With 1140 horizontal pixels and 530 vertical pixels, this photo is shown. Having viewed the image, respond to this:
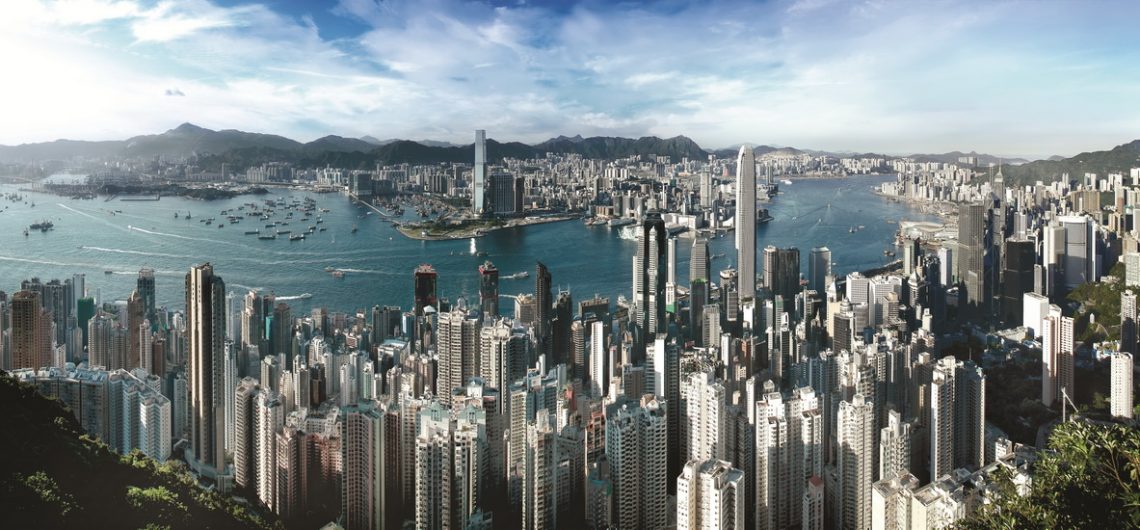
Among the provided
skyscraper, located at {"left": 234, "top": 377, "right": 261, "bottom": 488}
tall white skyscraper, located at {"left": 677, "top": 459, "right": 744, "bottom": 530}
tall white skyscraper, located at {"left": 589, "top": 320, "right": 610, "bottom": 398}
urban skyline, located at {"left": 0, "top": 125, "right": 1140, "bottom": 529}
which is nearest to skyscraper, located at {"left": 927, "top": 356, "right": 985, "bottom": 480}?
urban skyline, located at {"left": 0, "top": 125, "right": 1140, "bottom": 529}

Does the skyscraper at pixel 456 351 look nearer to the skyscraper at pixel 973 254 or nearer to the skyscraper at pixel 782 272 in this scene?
the skyscraper at pixel 782 272

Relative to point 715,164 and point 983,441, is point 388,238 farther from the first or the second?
point 983,441

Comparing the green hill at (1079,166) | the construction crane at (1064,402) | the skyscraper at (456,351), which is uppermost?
the green hill at (1079,166)

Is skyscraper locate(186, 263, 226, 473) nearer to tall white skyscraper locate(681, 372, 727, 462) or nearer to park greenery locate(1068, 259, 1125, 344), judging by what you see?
tall white skyscraper locate(681, 372, 727, 462)

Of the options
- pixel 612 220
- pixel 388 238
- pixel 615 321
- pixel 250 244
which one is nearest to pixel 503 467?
pixel 615 321

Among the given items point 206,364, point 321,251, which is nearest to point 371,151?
point 321,251

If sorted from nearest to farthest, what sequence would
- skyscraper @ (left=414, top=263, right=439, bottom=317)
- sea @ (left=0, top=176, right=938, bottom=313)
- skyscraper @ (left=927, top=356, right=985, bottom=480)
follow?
skyscraper @ (left=927, top=356, right=985, bottom=480)
sea @ (left=0, top=176, right=938, bottom=313)
skyscraper @ (left=414, top=263, right=439, bottom=317)

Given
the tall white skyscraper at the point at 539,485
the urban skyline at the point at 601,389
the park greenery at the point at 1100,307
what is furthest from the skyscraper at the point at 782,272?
the tall white skyscraper at the point at 539,485
